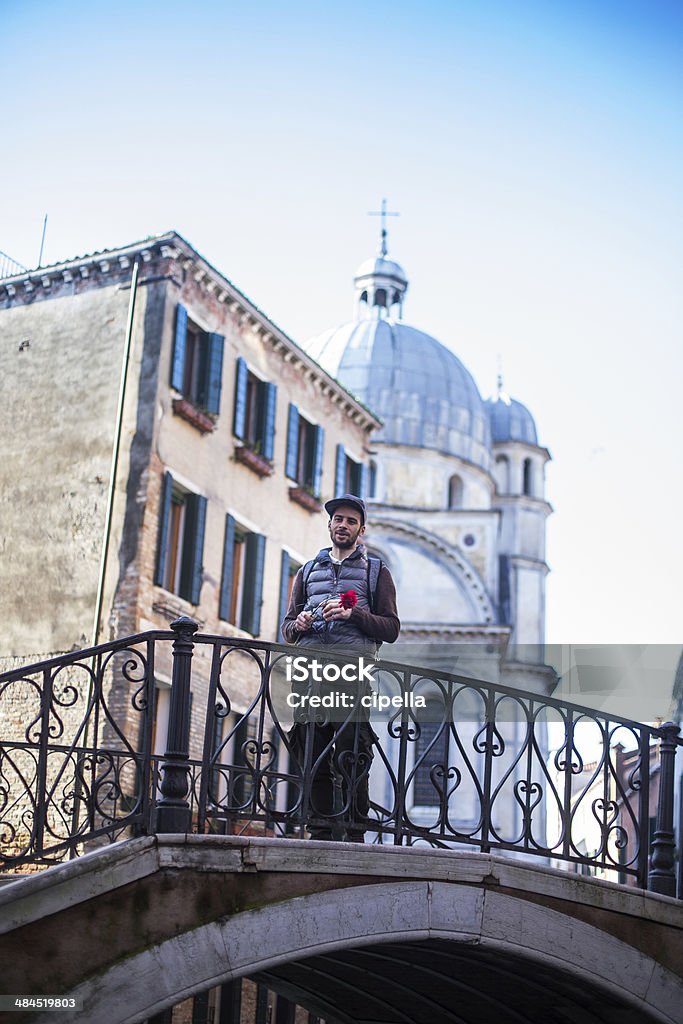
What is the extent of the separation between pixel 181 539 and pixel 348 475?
6.51 meters

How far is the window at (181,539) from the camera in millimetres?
21281

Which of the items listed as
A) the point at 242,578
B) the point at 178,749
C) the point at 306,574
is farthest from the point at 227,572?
the point at 178,749

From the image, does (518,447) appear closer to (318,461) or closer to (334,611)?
(318,461)

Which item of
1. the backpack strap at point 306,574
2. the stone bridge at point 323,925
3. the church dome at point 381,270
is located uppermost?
the church dome at point 381,270

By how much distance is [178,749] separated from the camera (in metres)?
7.43

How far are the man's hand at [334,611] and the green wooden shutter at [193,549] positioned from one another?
13508 mm

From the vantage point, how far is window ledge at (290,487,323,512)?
2524 cm

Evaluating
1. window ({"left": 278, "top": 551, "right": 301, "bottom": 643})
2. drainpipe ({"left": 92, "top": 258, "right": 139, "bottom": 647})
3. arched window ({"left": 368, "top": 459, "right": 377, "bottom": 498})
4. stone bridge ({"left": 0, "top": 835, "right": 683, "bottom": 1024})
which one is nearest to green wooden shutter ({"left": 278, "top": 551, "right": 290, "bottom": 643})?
window ({"left": 278, "top": 551, "right": 301, "bottom": 643})

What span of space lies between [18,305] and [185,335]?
2713 millimetres

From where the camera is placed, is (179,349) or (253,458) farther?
(253,458)

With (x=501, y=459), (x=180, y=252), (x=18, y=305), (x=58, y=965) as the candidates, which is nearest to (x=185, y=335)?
(x=180, y=252)

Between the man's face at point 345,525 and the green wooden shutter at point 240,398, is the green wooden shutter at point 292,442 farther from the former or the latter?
the man's face at point 345,525

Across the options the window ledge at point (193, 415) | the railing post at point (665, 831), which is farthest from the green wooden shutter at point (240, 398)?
the railing post at point (665, 831)

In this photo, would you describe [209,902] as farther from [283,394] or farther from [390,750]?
[390,750]
